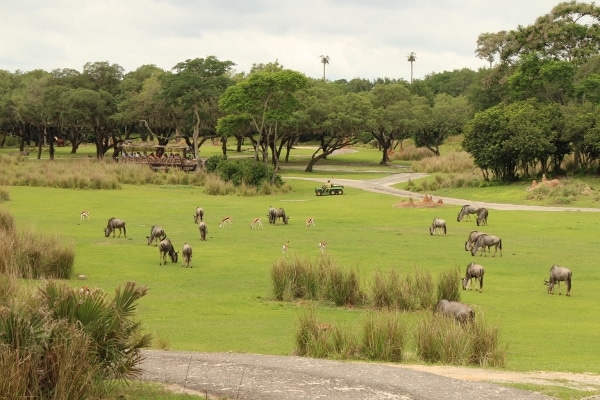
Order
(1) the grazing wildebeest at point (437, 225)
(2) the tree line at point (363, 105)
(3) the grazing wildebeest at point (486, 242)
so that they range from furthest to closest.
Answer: (2) the tree line at point (363, 105) → (1) the grazing wildebeest at point (437, 225) → (3) the grazing wildebeest at point (486, 242)

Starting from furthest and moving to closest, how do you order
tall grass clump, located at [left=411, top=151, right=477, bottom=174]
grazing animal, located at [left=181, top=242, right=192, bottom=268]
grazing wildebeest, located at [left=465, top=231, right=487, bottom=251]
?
tall grass clump, located at [left=411, top=151, right=477, bottom=174]
grazing wildebeest, located at [left=465, top=231, right=487, bottom=251]
grazing animal, located at [left=181, top=242, right=192, bottom=268]

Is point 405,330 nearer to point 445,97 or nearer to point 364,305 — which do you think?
point 364,305

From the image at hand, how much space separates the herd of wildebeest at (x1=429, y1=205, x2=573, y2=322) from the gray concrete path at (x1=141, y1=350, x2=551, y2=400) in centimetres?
495

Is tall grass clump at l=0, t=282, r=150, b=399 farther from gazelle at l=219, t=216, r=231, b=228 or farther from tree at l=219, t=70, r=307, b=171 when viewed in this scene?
tree at l=219, t=70, r=307, b=171

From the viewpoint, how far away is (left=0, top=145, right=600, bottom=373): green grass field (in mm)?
19297

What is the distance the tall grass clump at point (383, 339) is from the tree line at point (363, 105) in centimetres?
5393

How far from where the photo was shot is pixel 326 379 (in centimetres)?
1197

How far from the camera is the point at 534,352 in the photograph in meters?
18.0

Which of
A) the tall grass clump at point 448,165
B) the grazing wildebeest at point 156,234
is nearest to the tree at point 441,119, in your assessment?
the tall grass clump at point 448,165

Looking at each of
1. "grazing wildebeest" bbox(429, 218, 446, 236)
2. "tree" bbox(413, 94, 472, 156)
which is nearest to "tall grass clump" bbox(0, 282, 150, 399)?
"grazing wildebeest" bbox(429, 218, 446, 236)

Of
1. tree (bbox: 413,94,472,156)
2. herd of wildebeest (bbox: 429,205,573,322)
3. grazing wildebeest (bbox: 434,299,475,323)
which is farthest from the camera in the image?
tree (bbox: 413,94,472,156)

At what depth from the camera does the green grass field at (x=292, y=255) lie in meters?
19.3

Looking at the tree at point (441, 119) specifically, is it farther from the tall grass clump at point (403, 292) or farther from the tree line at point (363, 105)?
the tall grass clump at point (403, 292)

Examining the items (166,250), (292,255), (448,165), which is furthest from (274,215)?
(448,165)
